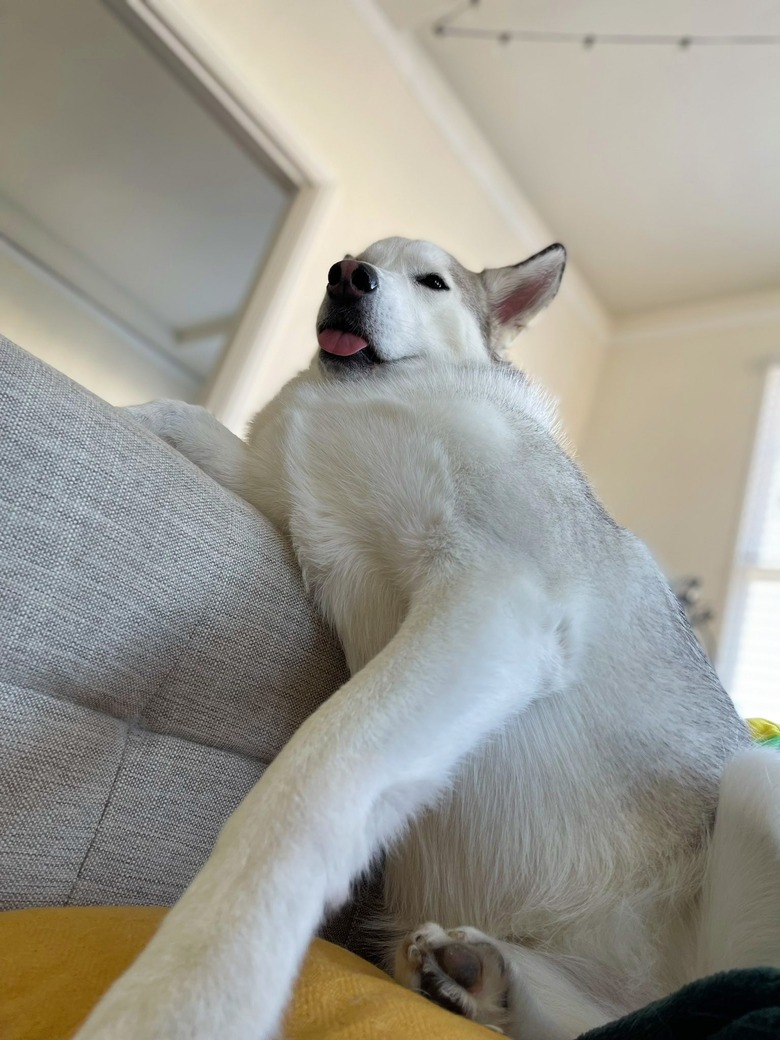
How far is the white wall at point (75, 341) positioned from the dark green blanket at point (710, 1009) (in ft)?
10.8

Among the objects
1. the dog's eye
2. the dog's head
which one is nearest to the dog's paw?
the dog's head

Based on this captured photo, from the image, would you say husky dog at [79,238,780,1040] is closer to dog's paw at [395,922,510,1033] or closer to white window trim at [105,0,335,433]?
dog's paw at [395,922,510,1033]

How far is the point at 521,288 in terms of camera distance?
1810mm

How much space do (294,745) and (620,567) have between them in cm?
63

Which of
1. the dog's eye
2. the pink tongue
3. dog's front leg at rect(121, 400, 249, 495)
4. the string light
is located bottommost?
dog's front leg at rect(121, 400, 249, 495)

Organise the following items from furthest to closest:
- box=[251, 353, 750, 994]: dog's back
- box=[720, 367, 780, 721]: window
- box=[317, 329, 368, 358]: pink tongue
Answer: box=[720, 367, 780, 721]: window → box=[317, 329, 368, 358]: pink tongue → box=[251, 353, 750, 994]: dog's back

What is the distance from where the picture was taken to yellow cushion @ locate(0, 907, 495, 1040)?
629 millimetres

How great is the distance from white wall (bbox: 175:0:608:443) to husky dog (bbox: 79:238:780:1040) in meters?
2.71

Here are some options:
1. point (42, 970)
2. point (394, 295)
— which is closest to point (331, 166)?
point (394, 295)

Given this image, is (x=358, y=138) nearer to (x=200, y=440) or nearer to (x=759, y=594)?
(x=200, y=440)

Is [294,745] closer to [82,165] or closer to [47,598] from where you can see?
[47,598]

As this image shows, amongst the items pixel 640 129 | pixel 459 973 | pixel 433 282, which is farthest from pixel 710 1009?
pixel 640 129

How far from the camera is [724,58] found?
374cm

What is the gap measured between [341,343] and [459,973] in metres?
1.01
